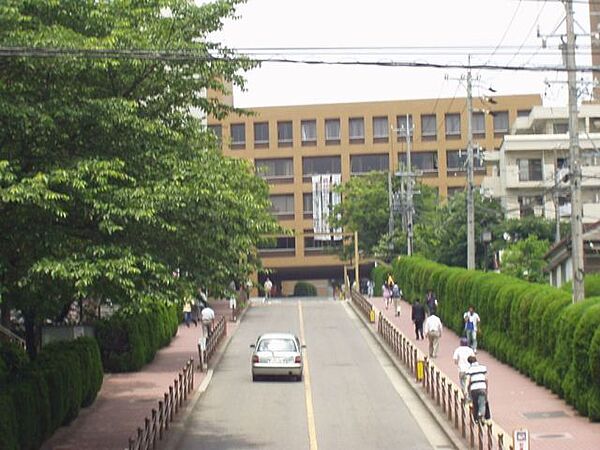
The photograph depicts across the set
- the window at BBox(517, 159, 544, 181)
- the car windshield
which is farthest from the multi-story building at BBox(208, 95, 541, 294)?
the car windshield

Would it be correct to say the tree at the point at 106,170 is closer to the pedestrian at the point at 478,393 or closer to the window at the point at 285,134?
the pedestrian at the point at 478,393

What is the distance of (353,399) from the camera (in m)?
28.2

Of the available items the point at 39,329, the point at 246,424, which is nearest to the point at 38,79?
the point at 246,424

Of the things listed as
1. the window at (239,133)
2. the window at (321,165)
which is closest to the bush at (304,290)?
the window at (321,165)

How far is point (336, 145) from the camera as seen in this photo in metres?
102

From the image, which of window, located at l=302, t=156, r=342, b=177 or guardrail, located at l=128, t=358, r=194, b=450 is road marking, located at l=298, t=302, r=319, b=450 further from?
window, located at l=302, t=156, r=342, b=177

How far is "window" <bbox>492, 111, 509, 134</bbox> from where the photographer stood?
328 feet

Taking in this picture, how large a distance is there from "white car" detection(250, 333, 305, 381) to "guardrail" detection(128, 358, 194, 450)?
2615 millimetres

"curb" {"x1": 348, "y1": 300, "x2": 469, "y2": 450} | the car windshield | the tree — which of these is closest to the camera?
the tree

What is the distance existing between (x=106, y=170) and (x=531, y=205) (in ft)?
188

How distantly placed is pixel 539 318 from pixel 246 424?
9267 millimetres

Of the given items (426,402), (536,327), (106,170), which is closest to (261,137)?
(536,327)

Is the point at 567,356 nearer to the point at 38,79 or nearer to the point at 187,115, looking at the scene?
the point at 187,115

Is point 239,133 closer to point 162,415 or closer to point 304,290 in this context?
point 304,290
